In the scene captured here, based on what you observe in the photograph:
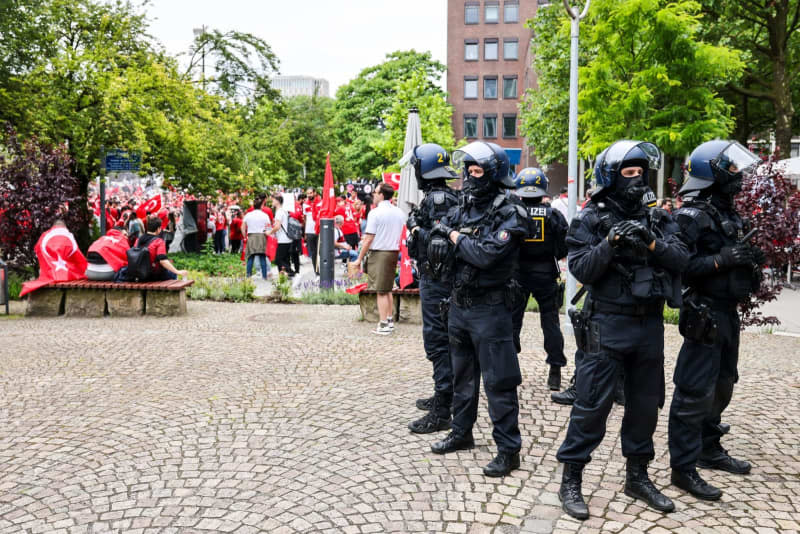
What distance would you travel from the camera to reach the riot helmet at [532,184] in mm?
6391

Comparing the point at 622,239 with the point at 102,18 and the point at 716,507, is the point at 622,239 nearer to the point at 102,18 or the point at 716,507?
the point at 716,507

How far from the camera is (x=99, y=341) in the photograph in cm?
870

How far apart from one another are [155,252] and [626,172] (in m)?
8.60

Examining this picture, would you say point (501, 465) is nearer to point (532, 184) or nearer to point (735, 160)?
point (735, 160)

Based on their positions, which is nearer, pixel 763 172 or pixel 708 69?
pixel 763 172

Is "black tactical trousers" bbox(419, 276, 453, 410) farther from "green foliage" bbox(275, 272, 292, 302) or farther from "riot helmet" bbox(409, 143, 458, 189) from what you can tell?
"green foliage" bbox(275, 272, 292, 302)

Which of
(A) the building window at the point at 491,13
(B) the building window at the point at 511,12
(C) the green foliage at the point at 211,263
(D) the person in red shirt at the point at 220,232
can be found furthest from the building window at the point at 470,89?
(C) the green foliage at the point at 211,263

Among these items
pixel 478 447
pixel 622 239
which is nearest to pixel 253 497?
pixel 478 447

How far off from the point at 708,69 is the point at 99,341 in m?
13.1

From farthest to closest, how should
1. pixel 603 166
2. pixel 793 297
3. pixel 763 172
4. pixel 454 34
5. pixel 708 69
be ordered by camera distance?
pixel 454 34 < pixel 708 69 < pixel 793 297 < pixel 763 172 < pixel 603 166

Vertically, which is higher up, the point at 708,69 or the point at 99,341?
the point at 708,69

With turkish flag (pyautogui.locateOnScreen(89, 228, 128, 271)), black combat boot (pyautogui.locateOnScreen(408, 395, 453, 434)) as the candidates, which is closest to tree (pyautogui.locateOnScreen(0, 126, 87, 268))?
turkish flag (pyautogui.locateOnScreen(89, 228, 128, 271))

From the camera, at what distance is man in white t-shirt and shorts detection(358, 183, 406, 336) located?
8797 millimetres

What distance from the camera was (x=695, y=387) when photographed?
4.18 metres
